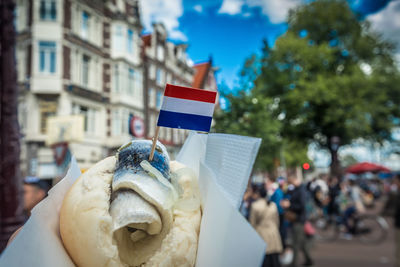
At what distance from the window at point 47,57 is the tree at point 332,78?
41.0ft

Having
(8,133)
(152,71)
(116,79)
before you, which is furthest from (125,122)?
(8,133)

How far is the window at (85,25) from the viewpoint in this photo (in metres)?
17.5

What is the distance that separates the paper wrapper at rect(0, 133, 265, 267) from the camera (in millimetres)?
963

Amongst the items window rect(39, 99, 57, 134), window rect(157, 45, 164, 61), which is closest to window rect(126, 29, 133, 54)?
window rect(157, 45, 164, 61)

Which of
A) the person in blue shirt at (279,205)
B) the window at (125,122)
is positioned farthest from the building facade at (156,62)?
the person in blue shirt at (279,205)

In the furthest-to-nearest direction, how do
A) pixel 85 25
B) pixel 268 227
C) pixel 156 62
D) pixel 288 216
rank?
pixel 156 62, pixel 85 25, pixel 288 216, pixel 268 227

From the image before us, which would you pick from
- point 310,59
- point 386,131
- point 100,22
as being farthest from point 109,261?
point 386,131

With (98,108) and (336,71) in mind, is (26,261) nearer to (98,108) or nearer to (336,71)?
(98,108)

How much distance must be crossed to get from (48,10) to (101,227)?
1756 centimetres

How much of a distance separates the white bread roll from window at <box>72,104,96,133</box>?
54.2ft

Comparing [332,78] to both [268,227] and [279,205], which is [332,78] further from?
[268,227]

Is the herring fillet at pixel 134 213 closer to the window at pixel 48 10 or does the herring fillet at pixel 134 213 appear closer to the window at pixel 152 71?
the window at pixel 48 10

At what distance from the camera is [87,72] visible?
17.9 meters

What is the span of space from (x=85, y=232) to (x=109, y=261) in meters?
0.12
